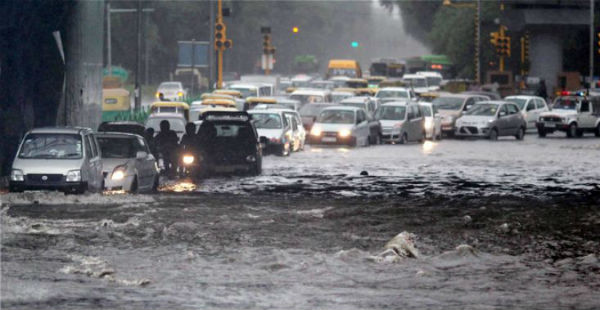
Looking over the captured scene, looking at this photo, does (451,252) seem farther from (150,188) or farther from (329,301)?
(150,188)

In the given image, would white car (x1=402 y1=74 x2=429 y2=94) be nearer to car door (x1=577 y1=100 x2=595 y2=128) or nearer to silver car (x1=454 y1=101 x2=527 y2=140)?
car door (x1=577 y1=100 x2=595 y2=128)

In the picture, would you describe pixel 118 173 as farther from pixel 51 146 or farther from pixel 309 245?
pixel 309 245

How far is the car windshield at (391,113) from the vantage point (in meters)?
50.0

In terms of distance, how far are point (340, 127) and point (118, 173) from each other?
72.1ft

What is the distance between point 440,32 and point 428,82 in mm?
22764

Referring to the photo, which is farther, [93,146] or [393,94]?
[393,94]

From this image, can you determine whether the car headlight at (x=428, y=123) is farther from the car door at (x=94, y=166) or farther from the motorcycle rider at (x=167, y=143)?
the car door at (x=94, y=166)

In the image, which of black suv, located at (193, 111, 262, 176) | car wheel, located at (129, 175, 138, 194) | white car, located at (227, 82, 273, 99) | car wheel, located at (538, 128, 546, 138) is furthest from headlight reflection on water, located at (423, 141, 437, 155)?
car wheel, located at (129, 175, 138, 194)

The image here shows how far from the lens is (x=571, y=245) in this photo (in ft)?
68.7

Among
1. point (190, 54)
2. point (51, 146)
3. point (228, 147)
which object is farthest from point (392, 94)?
point (51, 146)

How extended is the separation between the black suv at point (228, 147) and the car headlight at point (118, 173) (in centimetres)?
672

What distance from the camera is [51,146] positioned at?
78.7 ft

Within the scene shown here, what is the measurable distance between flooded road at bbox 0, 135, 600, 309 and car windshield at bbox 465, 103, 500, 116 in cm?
1863

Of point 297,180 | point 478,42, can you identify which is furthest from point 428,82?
point 297,180
